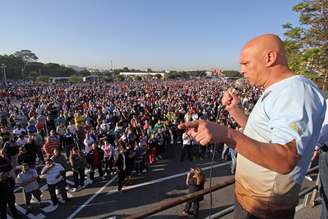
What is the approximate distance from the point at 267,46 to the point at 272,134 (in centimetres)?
51

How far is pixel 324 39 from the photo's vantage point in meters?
15.1

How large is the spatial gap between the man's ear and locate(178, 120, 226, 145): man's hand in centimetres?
51

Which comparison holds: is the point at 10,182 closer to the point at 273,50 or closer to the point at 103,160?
the point at 103,160

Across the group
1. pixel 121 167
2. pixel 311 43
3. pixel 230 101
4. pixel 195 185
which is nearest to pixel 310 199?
pixel 195 185

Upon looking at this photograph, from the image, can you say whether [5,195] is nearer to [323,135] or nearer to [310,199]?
[310,199]

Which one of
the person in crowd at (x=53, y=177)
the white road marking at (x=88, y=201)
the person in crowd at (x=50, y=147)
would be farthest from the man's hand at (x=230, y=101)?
the person in crowd at (x=50, y=147)

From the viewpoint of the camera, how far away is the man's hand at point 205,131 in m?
1.24

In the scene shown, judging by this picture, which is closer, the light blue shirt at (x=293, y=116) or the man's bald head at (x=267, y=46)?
the light blue shirt at (x=293, y=116)

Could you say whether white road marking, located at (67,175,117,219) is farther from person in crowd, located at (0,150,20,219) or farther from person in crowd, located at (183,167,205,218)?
person in crowd, located at (183,167,205,218)

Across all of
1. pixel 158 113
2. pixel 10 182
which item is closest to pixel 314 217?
pixel 10 182

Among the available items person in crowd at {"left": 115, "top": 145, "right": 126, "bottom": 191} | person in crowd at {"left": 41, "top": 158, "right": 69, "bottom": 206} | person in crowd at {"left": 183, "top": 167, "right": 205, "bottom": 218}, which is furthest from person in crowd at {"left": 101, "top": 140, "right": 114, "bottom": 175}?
person in crowd at {"left": 183, "top": 167, "right": 205, "bottom": 218}

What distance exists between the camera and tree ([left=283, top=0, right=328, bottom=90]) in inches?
588

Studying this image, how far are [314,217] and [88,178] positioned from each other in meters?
8.72

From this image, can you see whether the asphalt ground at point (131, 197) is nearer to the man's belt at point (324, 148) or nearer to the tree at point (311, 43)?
the man's belt at point (324, 148)
